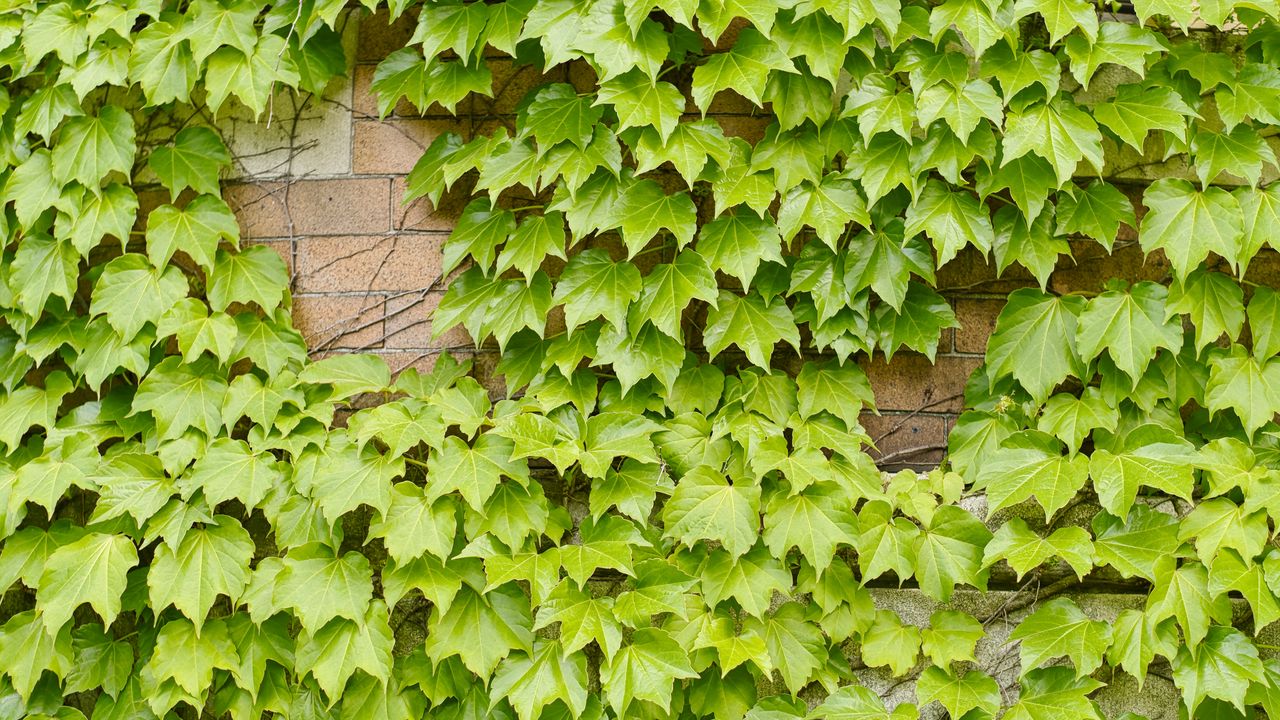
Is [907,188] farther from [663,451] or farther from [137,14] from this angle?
[137,14]

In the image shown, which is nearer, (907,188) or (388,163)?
(907,188)

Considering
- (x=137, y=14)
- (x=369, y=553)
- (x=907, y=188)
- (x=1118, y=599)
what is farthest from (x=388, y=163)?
(x=1118, y=599)

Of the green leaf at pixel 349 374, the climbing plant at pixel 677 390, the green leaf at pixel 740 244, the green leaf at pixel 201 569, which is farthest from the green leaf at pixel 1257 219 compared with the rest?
the green leaf at pixel 201 569

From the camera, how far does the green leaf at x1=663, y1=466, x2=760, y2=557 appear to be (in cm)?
225

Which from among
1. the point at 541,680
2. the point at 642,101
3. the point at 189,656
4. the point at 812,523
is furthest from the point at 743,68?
the point at 189,656

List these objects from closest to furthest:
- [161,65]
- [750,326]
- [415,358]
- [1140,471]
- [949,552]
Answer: [1140,471], [949,552], [750,326], [161,65], [415,358]

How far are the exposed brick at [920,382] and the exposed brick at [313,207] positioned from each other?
4.51 ft

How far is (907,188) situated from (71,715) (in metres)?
2.44

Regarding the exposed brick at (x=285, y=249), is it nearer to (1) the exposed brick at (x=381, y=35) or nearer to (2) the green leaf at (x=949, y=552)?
(1) the exposed brick at (x=381, y=35)

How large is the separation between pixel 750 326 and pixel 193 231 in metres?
1.44

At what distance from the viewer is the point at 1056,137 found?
228 centimetres

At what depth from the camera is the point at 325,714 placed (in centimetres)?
242

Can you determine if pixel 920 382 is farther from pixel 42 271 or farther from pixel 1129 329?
pixel 42 271

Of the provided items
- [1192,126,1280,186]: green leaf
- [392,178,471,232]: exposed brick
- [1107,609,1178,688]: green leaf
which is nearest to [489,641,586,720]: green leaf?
[392,178,471,232]: exposed brick
